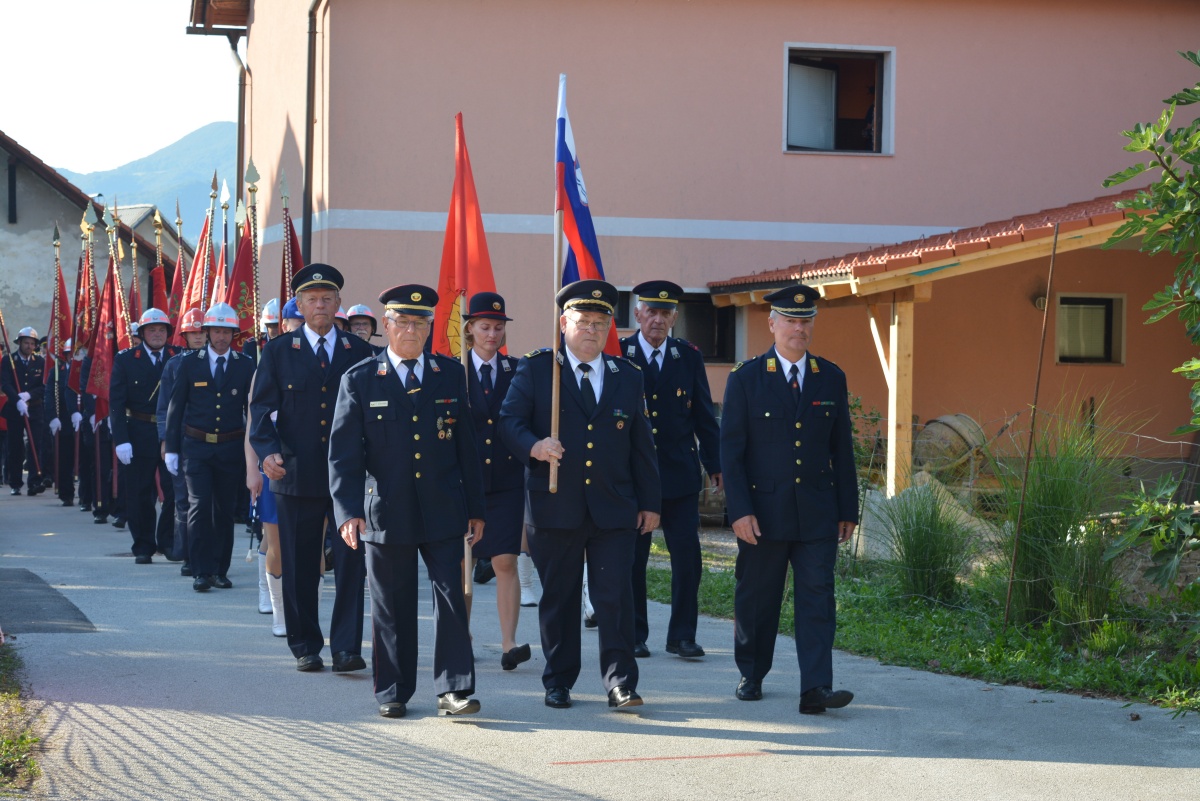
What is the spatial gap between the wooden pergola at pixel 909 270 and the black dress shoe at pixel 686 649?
4227 mm

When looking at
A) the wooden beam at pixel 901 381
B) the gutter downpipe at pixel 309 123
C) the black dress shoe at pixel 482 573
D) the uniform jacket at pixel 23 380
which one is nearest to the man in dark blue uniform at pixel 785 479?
the black dress shoe at pixel 482 573

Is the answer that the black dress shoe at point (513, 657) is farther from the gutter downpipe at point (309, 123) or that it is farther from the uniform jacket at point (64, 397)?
the uniform jacket at point (64, 397)

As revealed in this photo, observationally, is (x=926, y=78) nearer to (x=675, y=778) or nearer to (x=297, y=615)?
(x=297, y=615)

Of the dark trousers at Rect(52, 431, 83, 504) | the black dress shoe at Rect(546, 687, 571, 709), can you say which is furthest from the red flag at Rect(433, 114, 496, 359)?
the dark trousers at Rect(52, 431, 83, 504)

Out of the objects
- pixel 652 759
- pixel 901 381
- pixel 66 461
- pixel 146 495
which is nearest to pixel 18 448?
pixel 66 461

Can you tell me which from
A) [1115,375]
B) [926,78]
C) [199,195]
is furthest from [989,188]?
[199,195]

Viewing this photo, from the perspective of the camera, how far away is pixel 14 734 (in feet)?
20.0

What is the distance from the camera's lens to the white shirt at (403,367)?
22.3 feet

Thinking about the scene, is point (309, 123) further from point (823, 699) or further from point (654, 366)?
point (823, 699)

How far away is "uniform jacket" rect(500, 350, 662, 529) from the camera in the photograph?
22.5ft

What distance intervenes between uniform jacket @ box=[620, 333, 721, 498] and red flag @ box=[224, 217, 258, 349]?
213 inches

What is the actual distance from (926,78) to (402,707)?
44.9 ft

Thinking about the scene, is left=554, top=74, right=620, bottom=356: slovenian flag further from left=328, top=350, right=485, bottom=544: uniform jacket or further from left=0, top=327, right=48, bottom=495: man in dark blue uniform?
left=0, top=327, right=48, bottom=495: man in dark blue uniform

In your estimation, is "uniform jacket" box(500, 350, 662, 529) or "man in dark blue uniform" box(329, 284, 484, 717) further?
"uniform jacket" box(500, 350, 662, 529)
